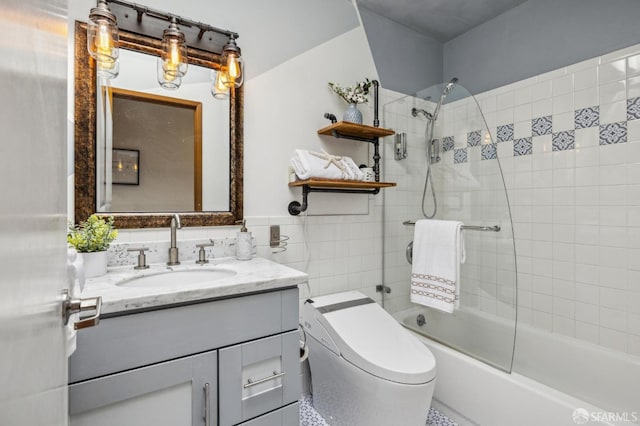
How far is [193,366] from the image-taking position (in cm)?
97

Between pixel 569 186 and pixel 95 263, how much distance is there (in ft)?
7.98

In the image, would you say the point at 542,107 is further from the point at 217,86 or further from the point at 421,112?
the point at 217,86

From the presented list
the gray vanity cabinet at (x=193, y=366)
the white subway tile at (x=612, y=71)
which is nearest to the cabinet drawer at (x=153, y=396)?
the gray vanity cabinet at (x=193, y=366)

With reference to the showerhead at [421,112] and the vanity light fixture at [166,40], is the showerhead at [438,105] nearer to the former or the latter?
the showerhead at [421,112]

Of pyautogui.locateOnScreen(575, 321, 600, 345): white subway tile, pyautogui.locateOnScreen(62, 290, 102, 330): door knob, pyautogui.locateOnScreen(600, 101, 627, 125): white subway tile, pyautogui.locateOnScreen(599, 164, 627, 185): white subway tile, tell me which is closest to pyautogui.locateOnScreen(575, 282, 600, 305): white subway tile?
pyautogui.locateOnScreen(575, 321, 600, 345): white subway tile

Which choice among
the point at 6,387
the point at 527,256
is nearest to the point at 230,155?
the point at 6,387

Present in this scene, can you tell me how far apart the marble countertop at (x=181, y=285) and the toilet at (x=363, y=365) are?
0.48 metres

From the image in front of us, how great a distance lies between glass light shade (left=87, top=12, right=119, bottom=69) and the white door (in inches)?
39.5

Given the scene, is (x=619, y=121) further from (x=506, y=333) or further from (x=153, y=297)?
(x=153, y=297)

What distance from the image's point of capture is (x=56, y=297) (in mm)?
428

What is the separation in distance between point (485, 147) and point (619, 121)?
691 mm

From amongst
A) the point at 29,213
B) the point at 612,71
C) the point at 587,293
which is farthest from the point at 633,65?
the point at 29,213

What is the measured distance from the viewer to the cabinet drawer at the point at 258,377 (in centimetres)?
102

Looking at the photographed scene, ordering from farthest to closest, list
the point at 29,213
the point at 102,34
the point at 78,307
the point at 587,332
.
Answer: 1. the point at 587,332
2. the point at 102,34
3. the point at 78,307
4. the point at 29,213
